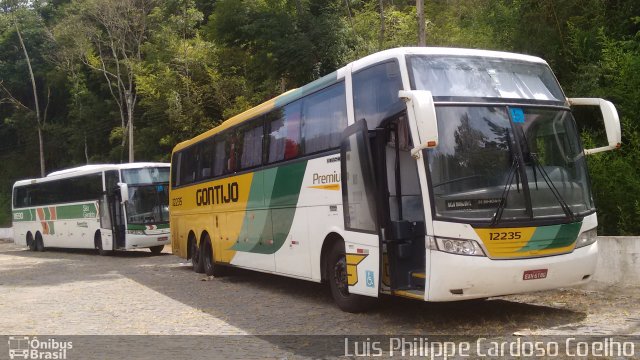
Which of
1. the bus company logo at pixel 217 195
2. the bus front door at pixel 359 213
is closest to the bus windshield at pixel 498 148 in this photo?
the bus front door at pixel 359 213

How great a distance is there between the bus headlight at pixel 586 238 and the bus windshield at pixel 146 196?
59.3 feet

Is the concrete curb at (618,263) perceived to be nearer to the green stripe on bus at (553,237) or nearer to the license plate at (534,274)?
the green stripe on bus at (553,237)

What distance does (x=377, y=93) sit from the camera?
348 inches

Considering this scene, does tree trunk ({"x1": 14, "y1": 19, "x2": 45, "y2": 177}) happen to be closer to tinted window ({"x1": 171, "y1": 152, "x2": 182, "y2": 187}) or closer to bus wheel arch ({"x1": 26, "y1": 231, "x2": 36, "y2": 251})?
bus wheel arch ({"x1": 26, "y1": 231, "x2": 36, "y2": 251})

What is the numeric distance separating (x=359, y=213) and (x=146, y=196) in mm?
16372

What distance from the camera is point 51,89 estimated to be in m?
55.7

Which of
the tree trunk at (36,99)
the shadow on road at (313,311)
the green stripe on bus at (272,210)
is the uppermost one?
the tree trunk at (36,99)

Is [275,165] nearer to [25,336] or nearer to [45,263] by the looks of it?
[25,336]

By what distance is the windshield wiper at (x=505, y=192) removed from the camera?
7578 millimetres

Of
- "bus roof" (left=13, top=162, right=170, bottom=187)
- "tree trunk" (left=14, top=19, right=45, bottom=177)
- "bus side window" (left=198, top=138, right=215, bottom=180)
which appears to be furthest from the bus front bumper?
"tree trunk" (left=14, top=19, right=45, bottom=177)

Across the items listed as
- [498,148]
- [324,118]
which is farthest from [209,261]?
[498,148]

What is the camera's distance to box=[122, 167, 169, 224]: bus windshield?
77.4 ft

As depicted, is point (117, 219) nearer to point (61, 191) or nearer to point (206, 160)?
point (61, 191)

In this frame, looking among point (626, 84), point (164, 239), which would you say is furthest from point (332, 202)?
point (164, 239)
